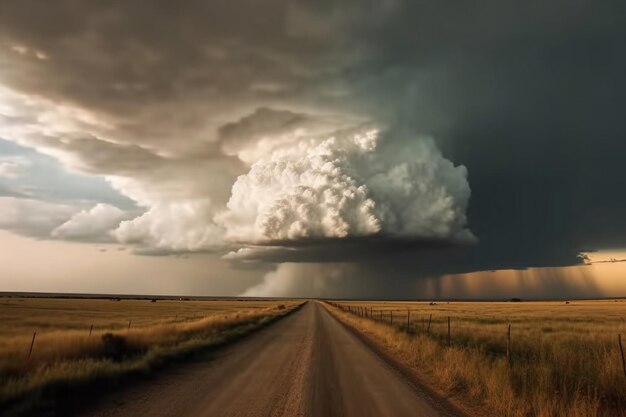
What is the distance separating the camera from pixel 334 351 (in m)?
18.8

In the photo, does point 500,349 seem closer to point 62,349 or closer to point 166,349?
point 166,349

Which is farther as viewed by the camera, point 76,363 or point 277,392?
point 76,363

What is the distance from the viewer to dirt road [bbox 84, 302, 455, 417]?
28.4ft

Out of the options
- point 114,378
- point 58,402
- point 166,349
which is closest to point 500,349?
point 166,349

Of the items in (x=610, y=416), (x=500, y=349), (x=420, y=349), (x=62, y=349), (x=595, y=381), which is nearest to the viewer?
(x=610, y=416)

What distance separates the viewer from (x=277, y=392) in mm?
10305

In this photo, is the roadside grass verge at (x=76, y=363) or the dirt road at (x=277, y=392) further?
the roadside grass verge at (x=76, y=363)

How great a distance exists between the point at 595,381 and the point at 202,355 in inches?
543

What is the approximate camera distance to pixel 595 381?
11578mm

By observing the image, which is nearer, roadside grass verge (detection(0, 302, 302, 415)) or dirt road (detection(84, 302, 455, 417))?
dirt road (detection(84, 302, 455, 417))

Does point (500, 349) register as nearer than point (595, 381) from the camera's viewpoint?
No

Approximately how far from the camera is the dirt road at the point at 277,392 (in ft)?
28.4

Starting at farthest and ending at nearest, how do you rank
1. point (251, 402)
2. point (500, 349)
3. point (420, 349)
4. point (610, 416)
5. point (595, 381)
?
point (500, 349) → point (420, 349) → point (595, 381) → point (251, 402) → point (610, 416)

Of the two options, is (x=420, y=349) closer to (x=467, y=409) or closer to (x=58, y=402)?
(x=467, y=409)
